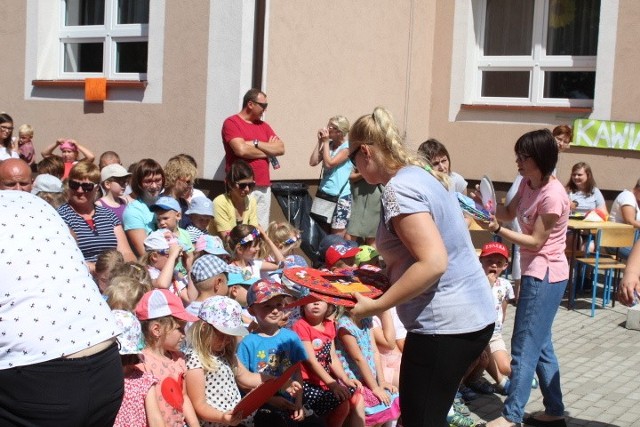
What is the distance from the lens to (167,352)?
15.6ft

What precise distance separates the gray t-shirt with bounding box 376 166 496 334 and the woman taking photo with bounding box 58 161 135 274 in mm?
2962

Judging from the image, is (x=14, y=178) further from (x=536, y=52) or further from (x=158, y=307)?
(x=536, y=52)

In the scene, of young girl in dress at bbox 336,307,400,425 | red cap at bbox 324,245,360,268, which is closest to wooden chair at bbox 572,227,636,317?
red cap at bbox 324,245,360,268

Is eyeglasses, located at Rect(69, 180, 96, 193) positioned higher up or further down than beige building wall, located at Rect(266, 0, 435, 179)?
further down

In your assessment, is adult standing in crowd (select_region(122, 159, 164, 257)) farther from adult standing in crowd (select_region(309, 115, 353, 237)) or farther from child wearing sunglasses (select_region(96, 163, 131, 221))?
adult standing in crowd (select_region(309, 115, 353, 237))

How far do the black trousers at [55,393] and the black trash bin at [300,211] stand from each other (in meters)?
6.50

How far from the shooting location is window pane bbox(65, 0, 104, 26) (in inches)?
446

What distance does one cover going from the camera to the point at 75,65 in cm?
1151

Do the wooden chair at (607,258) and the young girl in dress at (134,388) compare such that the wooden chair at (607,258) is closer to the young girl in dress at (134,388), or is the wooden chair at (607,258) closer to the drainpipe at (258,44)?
the drainpipe at (258,44)

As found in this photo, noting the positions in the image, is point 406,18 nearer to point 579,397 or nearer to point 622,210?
point 622,210

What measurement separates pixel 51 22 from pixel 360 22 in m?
3.74

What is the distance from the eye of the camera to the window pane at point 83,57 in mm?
11305

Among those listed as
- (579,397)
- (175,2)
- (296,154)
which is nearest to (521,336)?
(579,397)

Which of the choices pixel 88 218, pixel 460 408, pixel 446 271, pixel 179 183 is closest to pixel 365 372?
pixel 460 408
